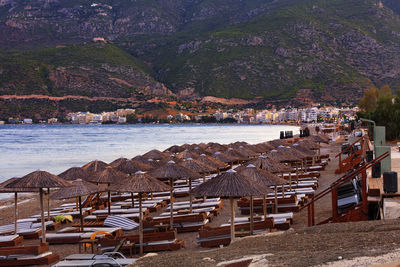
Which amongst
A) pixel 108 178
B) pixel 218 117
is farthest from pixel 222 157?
pixel 218 117

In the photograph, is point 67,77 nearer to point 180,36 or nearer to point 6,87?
point 6,87

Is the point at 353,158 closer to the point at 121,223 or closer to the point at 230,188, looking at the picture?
the point at 121,223

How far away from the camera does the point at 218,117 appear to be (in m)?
138

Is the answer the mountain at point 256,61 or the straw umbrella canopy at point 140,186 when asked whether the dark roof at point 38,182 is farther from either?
the mountain at point 256,61

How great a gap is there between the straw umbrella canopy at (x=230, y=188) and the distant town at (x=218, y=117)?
104770 millimetres

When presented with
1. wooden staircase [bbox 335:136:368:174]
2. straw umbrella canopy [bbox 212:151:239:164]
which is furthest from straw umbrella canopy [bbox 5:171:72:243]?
wooden staircase [bbox 335:136:368:174]

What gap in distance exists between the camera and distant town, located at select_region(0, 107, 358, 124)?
389 ft

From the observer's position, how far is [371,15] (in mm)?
125188

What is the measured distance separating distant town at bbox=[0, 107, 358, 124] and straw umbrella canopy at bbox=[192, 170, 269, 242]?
4125 inches

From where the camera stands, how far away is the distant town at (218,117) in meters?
119

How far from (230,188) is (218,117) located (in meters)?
130

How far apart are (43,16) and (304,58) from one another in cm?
10876

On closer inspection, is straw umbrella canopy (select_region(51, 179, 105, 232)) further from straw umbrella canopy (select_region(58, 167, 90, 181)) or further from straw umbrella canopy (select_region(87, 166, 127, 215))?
straw umbrella canopy (select_region(58, 167, 90, 181))

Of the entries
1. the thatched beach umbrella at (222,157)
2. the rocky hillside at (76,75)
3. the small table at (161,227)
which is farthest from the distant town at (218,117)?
the small table at (161,227)
